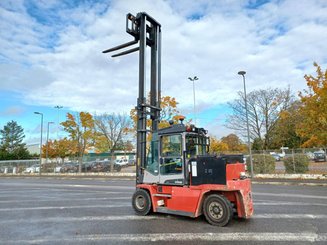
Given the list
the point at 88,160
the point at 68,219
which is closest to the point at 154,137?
the point at 68,219

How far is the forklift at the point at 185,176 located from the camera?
279 inches

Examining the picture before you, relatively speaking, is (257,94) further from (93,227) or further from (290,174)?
(93,227)

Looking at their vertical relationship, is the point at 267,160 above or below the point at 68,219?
above

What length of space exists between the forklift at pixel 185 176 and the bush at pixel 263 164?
15562 mm

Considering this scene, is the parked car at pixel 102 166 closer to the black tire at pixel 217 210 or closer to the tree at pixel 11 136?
the black tire at pixel 217 210

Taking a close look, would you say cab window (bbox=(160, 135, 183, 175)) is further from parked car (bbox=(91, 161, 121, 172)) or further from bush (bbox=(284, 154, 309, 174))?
parked car (bbox=(91, 161, 121, 172))

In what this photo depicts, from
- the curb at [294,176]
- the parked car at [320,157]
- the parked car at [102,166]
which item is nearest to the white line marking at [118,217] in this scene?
the curb at [294,176]

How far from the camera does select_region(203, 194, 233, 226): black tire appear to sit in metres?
6.82

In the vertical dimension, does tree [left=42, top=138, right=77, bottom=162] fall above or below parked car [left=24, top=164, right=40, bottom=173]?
above

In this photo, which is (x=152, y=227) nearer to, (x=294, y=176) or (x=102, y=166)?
(x=294, y=176)

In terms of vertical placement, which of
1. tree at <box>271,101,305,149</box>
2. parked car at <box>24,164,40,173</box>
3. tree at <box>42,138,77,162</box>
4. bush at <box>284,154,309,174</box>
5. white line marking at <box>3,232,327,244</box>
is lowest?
white line marking at <box>3,232,327,244</box>

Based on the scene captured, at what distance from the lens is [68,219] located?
320 inches

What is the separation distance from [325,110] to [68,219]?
774 inches

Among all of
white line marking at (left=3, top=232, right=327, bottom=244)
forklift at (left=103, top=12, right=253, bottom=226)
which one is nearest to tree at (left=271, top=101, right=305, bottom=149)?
forklift at (left=103, top=12, right=253, bottom=226)
